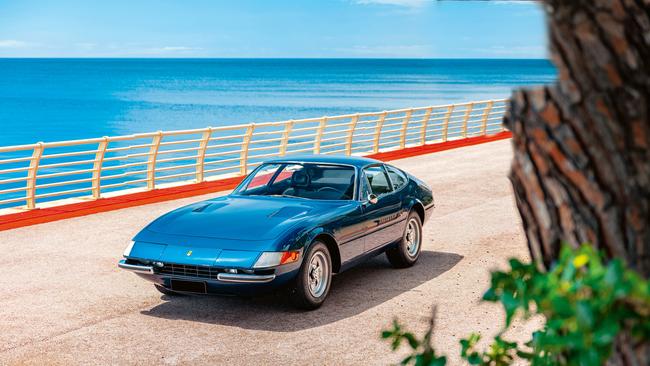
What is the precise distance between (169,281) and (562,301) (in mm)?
6610

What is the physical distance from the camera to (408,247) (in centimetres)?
1076

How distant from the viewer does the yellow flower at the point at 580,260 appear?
82.0 inches

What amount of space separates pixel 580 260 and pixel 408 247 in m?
8.69

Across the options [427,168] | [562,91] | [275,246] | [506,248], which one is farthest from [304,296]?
[427,168]

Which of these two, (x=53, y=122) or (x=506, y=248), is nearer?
(x=506, y=248)

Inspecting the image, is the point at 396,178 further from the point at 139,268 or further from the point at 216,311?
the point at 139,268

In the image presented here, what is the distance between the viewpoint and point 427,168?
22.1 metres

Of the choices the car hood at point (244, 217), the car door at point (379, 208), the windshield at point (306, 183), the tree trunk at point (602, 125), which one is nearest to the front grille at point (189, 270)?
the car hood at point (244, 217)

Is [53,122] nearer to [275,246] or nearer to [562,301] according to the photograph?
[275,246]

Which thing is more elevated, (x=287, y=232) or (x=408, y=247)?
(x=287, y=232)

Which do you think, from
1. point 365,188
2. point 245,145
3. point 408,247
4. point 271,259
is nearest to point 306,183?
point 365,188

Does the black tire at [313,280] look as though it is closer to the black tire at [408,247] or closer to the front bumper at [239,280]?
the front bumper at [239,280]

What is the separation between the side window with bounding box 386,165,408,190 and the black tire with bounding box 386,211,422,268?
36 cm

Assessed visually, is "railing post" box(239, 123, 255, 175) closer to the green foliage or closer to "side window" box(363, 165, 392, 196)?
"side window" box(363, 165, 392, 196)
